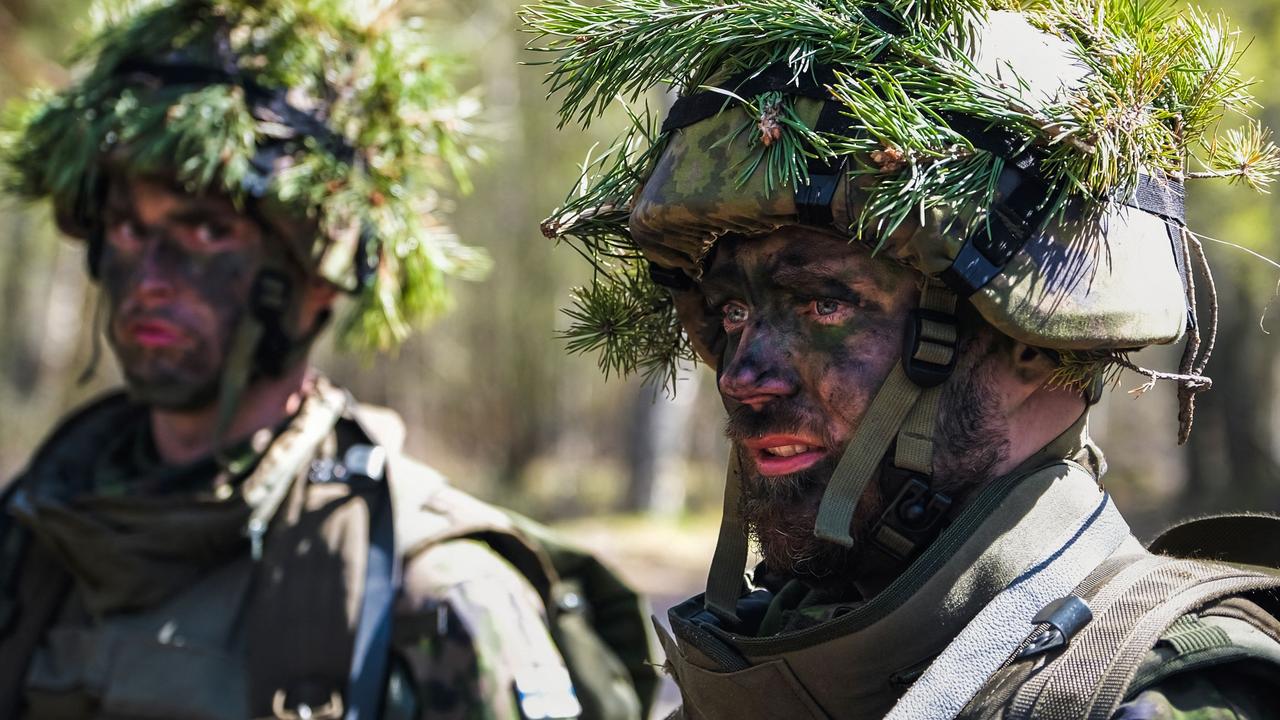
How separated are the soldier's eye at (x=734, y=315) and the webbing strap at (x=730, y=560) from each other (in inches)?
8.7

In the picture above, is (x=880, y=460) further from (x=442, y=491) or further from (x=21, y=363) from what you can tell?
(x=21, y=363)

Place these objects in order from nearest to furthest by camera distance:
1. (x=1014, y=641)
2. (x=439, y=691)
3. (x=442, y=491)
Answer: (x=1014, y=641) → (x=439, y=691) → (x=442, y=491)

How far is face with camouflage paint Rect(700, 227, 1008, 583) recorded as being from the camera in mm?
2137

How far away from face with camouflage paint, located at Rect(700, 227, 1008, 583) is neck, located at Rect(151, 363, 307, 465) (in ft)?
7.64

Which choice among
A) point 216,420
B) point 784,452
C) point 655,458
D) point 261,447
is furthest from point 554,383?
point 784,452

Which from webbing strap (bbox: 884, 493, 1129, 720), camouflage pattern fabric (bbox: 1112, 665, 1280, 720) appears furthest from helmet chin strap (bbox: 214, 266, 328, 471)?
camouflage pattern fabric (bbox: 1112, 665, 1280, 720)

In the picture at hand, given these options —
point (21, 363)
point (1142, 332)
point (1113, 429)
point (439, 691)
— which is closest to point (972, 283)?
point (1142, 332)

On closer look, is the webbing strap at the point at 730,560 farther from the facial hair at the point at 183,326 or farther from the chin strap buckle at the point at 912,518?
the facial hair at the point at 183,326

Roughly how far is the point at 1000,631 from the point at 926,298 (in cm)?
54

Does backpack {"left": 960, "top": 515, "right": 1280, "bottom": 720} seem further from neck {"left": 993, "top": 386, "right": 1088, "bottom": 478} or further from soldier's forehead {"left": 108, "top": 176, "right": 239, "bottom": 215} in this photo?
soldier's forehead {"left": 108, "top": 176, "right": 239, "bottom": 215}

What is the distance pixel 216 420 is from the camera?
412 centimetres

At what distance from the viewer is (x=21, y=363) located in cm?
2855

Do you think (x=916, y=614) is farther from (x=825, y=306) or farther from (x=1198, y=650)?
(x=825, y=306)

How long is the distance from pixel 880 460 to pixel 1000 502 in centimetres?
19
